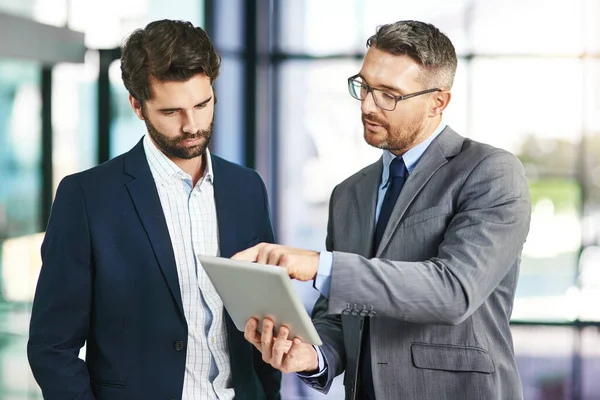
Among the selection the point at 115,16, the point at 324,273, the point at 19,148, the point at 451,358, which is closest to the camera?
the point at 324,273

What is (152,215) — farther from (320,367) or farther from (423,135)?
(423,135)

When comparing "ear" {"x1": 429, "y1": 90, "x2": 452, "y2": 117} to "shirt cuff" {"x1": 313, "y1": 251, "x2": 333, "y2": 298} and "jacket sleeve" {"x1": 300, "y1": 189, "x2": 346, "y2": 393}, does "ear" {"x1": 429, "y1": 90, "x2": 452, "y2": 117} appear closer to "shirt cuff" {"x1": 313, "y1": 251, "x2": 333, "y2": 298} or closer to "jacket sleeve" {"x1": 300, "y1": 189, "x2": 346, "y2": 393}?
"jacket sleeve" {"x1": 300, "y1": 189, "x2": 346, "y2": 393}

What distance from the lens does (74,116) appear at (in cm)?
496

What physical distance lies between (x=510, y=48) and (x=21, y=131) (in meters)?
3.28

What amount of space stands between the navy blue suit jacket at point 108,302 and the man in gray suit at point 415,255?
0.28 meters

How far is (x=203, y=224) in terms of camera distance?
6.48 ft

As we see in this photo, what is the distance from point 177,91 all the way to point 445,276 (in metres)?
0.82

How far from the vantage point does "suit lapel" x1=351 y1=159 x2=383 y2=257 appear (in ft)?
Answer: 6.28

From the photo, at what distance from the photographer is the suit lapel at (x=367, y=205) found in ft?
6.28

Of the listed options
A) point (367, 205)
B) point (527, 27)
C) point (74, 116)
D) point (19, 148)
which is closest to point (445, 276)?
point (367, 205)

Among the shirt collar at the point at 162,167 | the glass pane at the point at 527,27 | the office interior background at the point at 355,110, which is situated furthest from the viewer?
the glass pane at the point at 527,27

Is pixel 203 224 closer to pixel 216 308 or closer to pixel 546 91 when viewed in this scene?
pixel 216 308

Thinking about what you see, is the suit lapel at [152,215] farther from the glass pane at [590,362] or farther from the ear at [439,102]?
the glass pane at [590,362]

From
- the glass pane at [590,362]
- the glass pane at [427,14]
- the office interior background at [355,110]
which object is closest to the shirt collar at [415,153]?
the office interior background at [355,110]
